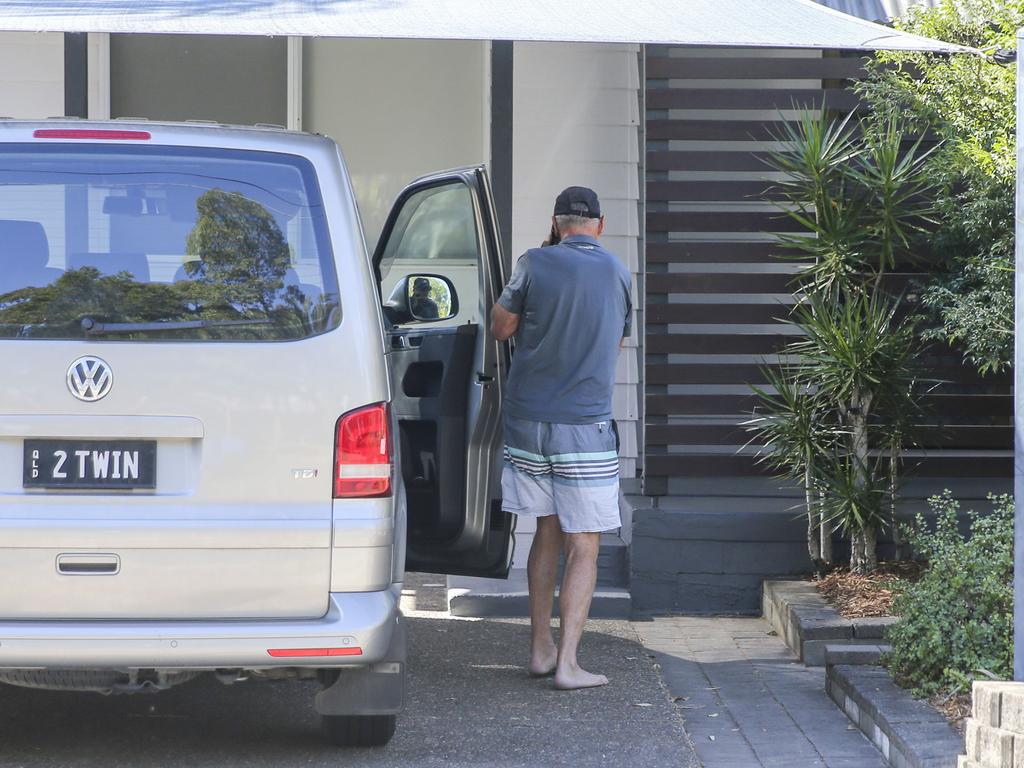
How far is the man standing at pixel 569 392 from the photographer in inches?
197

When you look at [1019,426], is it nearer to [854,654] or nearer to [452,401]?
[854,654]

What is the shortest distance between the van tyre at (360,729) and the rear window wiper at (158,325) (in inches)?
53.1

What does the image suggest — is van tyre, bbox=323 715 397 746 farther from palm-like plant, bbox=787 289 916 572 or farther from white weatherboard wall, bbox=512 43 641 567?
white weatherboard wall, bbox=512 43 641 567

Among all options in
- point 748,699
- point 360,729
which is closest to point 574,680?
point 748,699

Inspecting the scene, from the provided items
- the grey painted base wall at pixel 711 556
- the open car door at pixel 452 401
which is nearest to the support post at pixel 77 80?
the open car door at pixel 452 401

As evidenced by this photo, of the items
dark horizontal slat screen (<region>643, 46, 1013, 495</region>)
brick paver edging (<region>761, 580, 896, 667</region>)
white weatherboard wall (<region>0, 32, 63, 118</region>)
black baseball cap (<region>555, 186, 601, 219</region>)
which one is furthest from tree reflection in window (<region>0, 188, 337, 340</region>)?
white weatherboard wall (<region>0, 32, 63, 118</region>)

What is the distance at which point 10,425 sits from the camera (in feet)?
11.7

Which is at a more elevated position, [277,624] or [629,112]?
[629,112]

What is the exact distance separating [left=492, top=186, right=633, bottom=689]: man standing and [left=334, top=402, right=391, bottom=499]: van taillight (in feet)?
4.33

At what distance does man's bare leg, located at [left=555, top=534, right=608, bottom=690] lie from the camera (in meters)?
5.11

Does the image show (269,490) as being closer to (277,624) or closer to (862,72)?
(277,624)

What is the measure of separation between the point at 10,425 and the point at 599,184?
435cm

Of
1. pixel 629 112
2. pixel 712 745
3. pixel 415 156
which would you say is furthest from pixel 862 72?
pixel 712 745

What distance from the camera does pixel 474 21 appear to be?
4.61 meters
